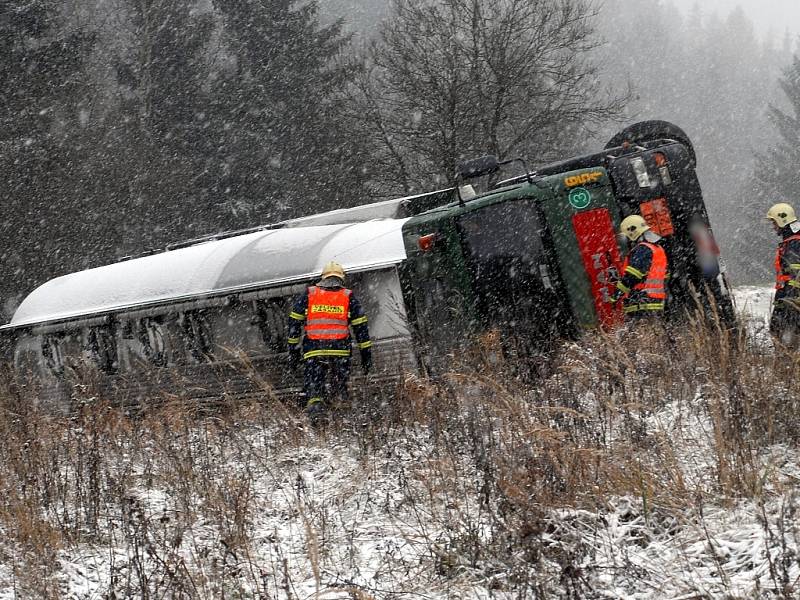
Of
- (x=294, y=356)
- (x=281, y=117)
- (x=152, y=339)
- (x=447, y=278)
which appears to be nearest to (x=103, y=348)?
(x=152, y=339)

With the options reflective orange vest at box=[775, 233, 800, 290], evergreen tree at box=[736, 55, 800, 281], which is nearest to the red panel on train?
reflective orange vest at box=[775, 233, 800, 290]

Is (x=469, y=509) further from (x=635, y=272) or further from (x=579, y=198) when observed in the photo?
(x=579, y=198)

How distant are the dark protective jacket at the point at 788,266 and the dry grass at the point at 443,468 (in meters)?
1.97

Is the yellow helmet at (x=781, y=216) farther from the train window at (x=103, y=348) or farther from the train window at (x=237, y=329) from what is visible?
the train window at (x=103, y=348)

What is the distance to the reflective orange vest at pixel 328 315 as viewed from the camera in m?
7.94

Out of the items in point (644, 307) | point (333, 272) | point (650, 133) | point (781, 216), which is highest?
point (650, 133)

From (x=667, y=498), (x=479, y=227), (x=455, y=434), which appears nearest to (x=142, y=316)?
(x=479, y=227)

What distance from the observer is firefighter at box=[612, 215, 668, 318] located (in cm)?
773

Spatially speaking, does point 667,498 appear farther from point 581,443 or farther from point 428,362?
point 428,362

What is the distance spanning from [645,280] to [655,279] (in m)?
0.09

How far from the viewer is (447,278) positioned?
9.27 meters

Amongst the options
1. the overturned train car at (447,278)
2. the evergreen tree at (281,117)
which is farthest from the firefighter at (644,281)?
the evergreen tree at (281,117)

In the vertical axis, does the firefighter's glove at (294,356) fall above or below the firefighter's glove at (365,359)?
above

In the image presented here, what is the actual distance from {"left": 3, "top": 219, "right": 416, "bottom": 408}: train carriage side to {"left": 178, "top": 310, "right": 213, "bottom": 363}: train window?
0.04ft
